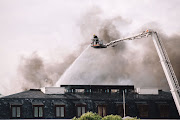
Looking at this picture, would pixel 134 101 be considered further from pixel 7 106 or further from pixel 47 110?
pixel 7 106

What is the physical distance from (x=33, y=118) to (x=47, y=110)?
3.17 metres

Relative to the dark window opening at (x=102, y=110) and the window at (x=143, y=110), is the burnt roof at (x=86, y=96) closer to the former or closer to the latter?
the dark window opening at (x=102, y=110)

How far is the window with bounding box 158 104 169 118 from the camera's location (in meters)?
78.8

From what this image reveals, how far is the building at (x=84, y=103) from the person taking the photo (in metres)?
71.9

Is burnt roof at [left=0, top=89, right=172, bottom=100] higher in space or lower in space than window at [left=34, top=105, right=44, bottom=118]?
higher

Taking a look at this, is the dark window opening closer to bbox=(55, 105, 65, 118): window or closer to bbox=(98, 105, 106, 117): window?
bbox=(98, 105, 106, 117): window

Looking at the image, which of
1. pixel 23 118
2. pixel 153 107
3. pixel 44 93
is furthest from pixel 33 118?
pixel 153 107

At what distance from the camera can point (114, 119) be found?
65.6 m

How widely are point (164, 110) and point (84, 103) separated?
A: 17056 millimetres

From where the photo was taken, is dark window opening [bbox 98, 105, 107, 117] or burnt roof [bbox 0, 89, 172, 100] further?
dark window opening [bbox 98, 105, 107, 117]

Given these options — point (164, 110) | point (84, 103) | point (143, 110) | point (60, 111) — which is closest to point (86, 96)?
point (84, 103)

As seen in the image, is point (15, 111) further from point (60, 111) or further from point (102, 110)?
point (102, 110)

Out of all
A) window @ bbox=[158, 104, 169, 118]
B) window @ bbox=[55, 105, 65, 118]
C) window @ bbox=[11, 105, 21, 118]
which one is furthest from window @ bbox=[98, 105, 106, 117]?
window @ bbox=[11, 105, 21, 118]

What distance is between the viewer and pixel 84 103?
7588 cm
